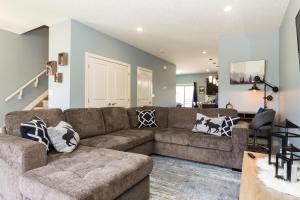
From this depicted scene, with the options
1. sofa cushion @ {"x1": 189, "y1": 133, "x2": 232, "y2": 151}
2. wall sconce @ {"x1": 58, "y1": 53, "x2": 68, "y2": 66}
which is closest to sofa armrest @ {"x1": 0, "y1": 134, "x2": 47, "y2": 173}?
sofa cushion @ {"x1": 189, "y1": 133, "x2": 232, "y2": 151}

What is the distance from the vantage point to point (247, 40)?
4551 mm

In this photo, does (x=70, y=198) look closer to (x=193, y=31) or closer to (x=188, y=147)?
(x=188, y=147)

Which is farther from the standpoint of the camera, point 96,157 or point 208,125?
point 208,125

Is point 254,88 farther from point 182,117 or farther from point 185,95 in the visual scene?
point 185,95

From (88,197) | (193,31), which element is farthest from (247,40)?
(88,197)

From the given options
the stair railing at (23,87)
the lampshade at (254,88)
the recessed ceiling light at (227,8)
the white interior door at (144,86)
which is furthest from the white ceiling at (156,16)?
the white interior door at (144,86)

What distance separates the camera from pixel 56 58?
3826mm

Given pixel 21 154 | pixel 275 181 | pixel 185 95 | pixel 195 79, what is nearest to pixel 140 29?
pixel 21 154

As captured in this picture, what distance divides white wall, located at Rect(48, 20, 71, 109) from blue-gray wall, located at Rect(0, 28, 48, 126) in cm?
122

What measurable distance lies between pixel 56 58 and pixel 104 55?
1.06m

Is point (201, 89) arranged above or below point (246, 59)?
below

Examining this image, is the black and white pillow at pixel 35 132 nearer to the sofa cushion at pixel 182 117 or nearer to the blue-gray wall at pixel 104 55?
the blue-gray wall at pixel 104 55

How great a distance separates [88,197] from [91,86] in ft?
10.6

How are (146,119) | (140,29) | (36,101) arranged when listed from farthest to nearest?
1. (36,101)
2. (140,29)
3. (146,119)
